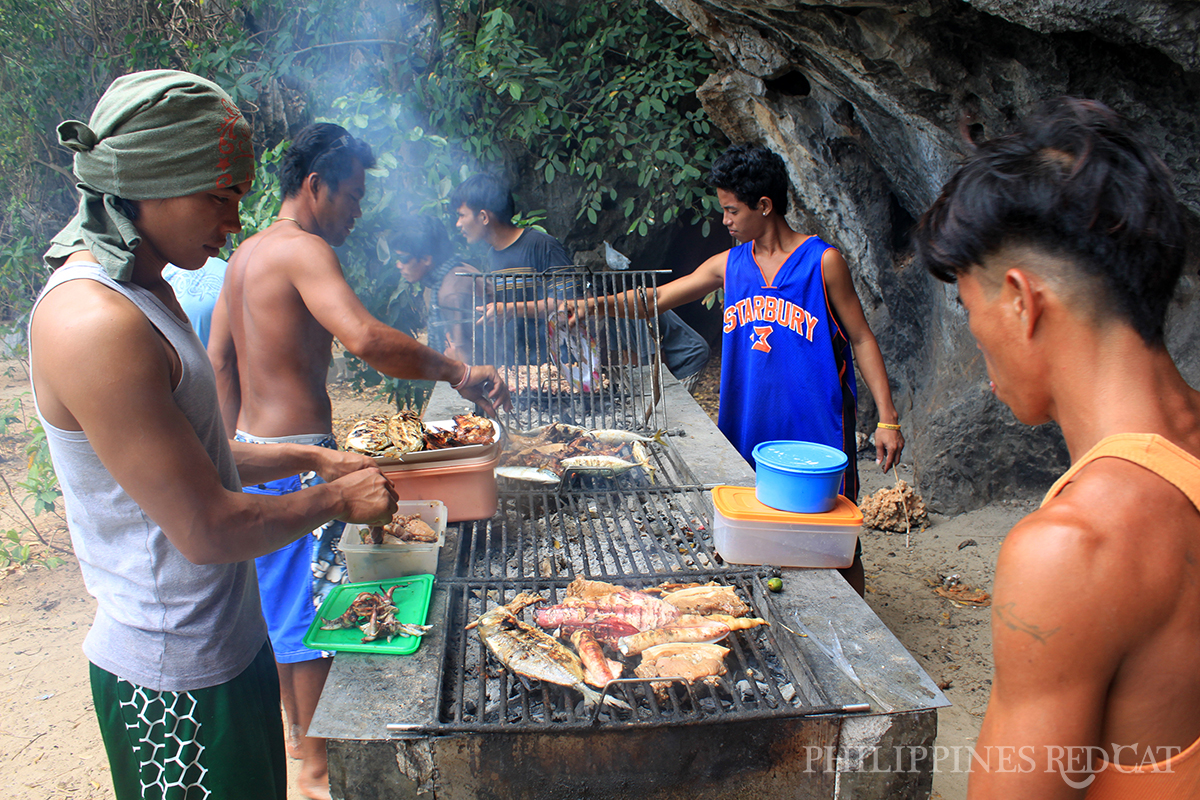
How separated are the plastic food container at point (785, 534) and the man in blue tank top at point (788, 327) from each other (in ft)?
3.55

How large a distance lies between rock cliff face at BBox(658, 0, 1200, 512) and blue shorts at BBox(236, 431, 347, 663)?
3.54 metres

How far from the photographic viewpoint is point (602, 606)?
7.47ft

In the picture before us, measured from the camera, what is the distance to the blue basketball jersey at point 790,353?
3.47m

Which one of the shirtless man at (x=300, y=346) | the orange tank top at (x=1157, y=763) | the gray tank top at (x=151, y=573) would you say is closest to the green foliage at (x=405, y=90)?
the shirtless man at (x=300, y=346)

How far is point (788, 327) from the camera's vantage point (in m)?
3.52

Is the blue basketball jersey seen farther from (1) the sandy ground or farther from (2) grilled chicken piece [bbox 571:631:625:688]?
(2) grilled chicken piece [bbox 571:631:625:688]

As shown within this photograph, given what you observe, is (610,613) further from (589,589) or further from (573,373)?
(573,373)

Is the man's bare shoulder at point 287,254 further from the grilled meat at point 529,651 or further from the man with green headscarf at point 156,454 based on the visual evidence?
the grilled meat at point 529,651

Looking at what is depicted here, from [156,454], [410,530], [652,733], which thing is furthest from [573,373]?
[156,454]

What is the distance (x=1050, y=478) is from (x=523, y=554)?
4681mm

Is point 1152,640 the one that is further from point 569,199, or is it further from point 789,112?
point 569,199

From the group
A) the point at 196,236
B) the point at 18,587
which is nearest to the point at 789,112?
the point at 196,236

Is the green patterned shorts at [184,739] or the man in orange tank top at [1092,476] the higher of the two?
the man in orange tank top at [1092,476]

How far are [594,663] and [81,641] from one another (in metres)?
3.99
